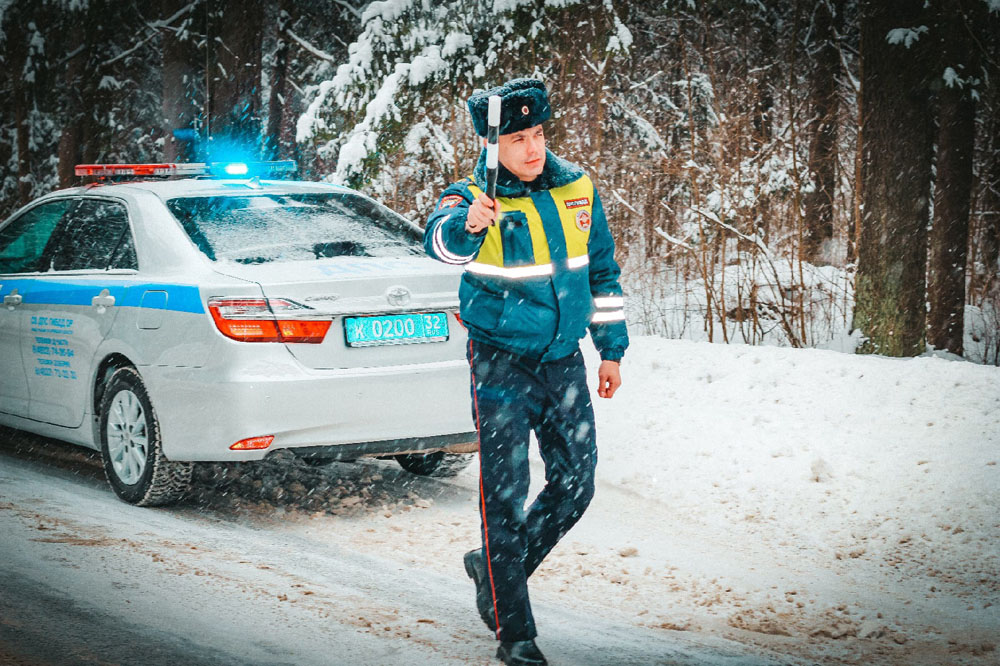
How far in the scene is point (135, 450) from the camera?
5648 millimetres

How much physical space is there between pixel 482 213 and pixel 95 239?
3632 mm

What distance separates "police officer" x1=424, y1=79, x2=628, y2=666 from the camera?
3582 mm

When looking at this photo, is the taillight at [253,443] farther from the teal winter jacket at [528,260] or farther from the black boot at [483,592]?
the teal winter jacket at [528,260]

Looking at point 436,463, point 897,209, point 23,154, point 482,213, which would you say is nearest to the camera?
point 482,213

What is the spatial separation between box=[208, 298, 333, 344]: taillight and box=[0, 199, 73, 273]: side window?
6.67ft

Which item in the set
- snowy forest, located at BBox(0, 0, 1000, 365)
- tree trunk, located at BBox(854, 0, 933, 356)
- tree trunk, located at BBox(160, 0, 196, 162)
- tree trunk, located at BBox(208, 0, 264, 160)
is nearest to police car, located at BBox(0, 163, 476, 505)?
snowy forest, located at BBox(0, 0, 1000, 365)

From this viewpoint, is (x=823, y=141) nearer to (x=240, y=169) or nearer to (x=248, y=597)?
(x=240, y=169)

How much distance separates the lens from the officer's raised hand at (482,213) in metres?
3.35

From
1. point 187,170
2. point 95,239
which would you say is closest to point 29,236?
point 95,239

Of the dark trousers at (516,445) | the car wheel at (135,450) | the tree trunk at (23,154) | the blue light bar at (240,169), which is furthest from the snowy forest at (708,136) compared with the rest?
the tree trunk at (23,154)

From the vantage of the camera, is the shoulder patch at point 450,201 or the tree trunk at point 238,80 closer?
the shoulder patch at point 450,201

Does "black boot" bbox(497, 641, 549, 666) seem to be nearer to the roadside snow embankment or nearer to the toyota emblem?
the roadside snow embankment

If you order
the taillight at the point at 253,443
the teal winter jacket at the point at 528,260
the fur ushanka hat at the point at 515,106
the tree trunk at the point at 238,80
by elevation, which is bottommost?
the taillight at the point at 253,443

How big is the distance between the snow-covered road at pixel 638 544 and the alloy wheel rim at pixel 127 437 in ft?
0.66
